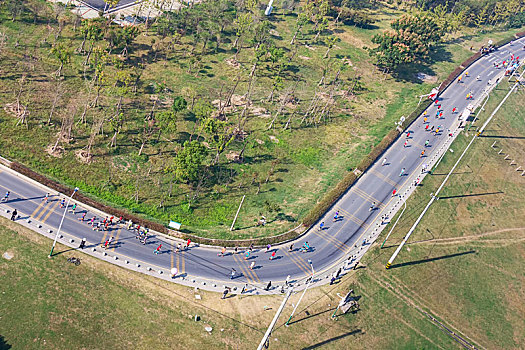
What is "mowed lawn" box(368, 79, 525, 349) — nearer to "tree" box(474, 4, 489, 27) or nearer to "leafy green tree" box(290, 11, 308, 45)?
"leafy green tree" box(290, 11, 308, 45)

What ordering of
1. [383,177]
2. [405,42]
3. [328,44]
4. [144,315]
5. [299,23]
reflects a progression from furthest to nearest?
[299,23], [328,44], [405,42], [383,177], [144,315]

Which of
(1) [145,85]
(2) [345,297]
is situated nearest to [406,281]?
(2) [345,297]

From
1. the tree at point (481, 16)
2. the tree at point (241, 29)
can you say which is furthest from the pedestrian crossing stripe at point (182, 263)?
the tree at point (481, 16)

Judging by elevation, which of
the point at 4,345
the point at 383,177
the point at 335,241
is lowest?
the point at 4,345

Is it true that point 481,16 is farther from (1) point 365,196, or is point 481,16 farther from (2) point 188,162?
(2) point 188,162

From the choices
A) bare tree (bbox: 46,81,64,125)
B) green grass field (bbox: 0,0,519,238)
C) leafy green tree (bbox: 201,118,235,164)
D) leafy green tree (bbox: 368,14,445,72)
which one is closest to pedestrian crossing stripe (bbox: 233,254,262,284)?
green grass field (bbox: 0,0,519,238)

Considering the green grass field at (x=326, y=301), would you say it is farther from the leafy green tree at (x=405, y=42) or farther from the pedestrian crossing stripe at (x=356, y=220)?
the leafy green tree at (x=405, y=42)

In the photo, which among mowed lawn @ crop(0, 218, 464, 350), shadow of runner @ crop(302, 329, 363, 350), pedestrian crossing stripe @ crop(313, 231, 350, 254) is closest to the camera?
mowed lawn @ crop(0, 218, 464, 350)

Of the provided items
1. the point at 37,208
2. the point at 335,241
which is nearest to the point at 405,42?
the point at 335,241

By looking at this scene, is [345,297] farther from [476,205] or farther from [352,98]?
[352,98]
